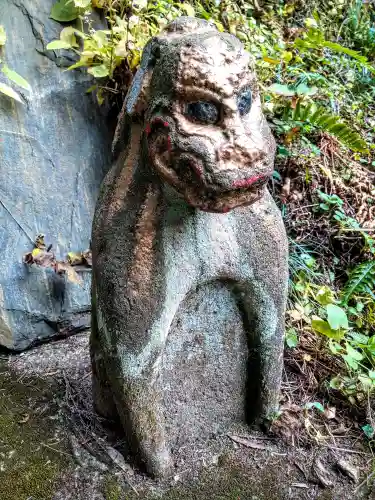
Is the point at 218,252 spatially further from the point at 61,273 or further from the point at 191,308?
the point at 61,273

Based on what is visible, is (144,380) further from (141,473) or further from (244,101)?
Result: (244,101)

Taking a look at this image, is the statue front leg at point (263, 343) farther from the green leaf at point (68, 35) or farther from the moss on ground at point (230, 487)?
the green leaf at point (68, 35)

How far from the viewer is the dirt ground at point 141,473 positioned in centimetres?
110

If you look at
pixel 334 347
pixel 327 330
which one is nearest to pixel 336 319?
pixel 327 330

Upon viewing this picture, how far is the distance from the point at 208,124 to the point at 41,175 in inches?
48.0

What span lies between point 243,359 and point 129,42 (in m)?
1.19

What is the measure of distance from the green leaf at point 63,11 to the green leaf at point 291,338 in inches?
53.2

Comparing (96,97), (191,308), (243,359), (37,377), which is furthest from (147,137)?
(96,97)

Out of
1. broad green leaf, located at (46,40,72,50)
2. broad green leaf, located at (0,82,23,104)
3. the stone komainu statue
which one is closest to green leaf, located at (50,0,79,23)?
broad green leaf, located at (46,40,72,50)

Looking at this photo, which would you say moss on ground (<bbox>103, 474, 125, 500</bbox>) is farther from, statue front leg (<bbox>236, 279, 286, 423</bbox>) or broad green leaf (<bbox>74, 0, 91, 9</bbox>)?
broad green leaf (<bbox>74, 0, 91, 9</bbox>)

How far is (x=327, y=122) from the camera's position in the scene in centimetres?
199

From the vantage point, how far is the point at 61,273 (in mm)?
1841

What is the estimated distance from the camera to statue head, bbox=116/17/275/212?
0.78m

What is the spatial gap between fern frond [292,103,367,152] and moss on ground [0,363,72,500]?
136 centimetres
